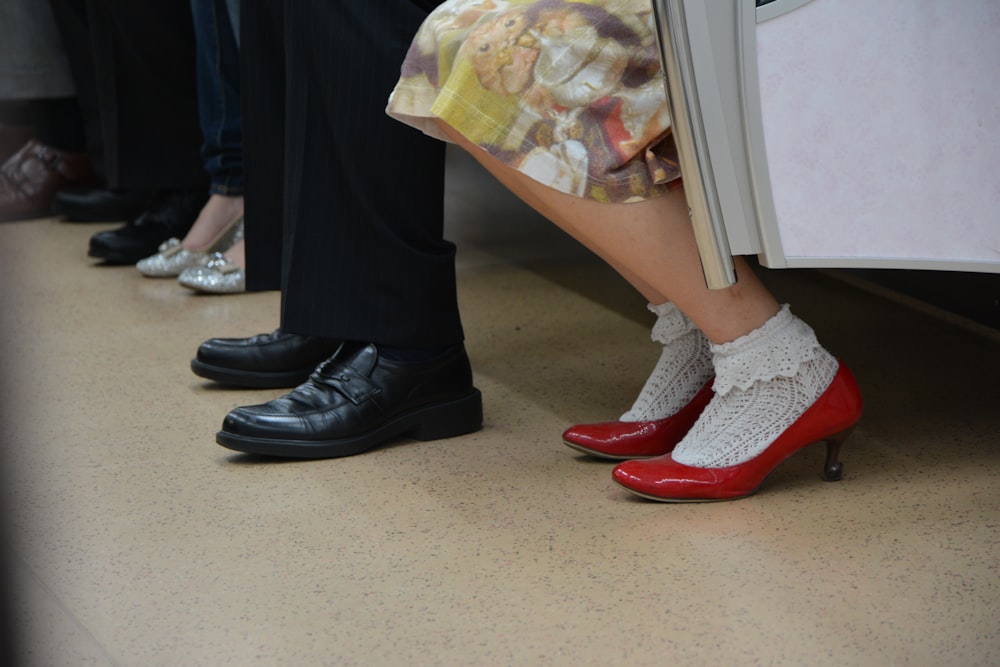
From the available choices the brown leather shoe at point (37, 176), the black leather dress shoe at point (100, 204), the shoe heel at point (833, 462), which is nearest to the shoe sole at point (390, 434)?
the shoe heel at point (833, 462)

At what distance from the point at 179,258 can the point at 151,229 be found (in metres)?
0.17

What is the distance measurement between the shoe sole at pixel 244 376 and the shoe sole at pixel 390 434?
21 cm

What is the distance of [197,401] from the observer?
1.36 meters

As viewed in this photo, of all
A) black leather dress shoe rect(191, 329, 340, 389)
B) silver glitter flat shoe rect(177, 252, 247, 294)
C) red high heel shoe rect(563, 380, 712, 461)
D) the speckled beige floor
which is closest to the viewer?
the speckled beige floor

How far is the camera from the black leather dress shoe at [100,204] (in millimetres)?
2299

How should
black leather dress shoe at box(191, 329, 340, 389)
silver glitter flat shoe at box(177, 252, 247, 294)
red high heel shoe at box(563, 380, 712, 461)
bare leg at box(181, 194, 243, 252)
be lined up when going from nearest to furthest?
1. red high heel shoe at box(563, 380, 712, 461)
2. black leather dress shoe at box(191, 329, 340, 389)
3. silver glitter flat shoe at box(177, 252, 247, 294)
4. bare leg at box(181, 194, 243, 252)

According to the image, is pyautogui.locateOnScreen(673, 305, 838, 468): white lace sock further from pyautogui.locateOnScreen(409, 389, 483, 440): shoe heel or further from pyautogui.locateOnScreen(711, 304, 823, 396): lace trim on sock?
pyautogui.locateOnScreen(409, 389, 483, 440): shoe heel

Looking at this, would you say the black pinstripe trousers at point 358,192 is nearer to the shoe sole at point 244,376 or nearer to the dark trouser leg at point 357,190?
the dark trouser leg at point 357,190

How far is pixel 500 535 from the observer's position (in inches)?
39.3

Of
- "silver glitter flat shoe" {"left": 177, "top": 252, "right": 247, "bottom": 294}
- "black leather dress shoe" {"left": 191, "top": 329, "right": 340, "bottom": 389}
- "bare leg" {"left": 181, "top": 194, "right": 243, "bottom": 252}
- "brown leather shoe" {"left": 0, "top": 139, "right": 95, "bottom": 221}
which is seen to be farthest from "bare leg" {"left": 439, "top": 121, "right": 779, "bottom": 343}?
"brown leather shoe" {"left": 0, "top": 139, "right": 95, "bottom": 221}

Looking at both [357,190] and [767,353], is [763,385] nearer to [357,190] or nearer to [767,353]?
[767,353]

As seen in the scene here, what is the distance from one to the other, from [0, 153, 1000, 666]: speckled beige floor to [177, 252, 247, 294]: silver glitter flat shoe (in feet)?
0.95

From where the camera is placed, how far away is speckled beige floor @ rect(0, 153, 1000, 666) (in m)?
0.83

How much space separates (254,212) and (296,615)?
2.50 feet
